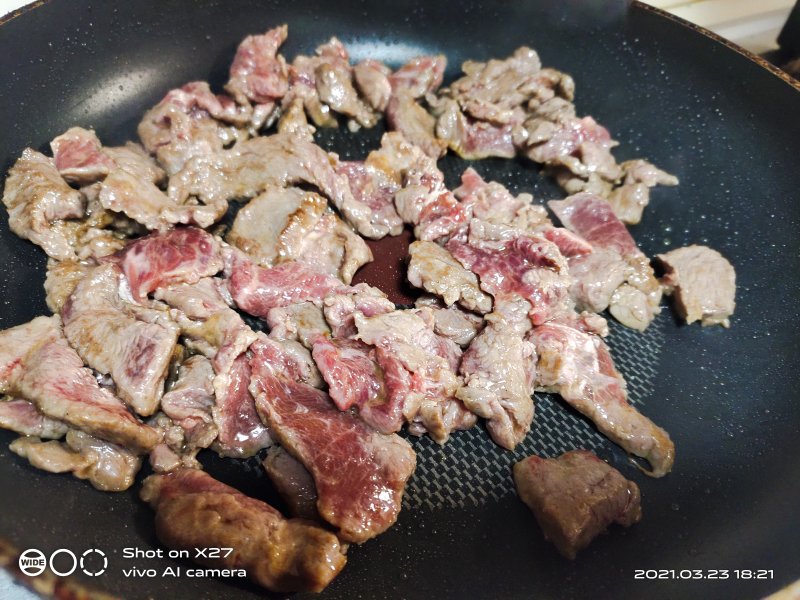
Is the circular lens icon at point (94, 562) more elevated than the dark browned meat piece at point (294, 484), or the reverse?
the dark browned meat piece at point (294, 484)

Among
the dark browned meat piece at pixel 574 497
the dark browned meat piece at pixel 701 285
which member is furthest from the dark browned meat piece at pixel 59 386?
the dark browned meat piece at pixel 701 285

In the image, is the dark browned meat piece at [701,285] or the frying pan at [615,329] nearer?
the frying pan at [615,329]

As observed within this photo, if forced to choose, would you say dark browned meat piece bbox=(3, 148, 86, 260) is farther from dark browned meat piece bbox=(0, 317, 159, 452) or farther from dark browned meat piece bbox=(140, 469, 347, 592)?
dark browned meat piece bbox=(140, 469, 347, 592)

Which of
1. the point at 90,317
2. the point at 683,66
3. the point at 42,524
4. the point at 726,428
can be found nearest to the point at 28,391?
the point at 90,317

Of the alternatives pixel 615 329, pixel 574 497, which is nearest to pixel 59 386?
pixel 574 497

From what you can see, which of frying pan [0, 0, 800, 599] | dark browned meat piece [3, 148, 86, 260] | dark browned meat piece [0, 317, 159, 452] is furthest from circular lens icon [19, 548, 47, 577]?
dark browned meat piece [3, 148, 86, 260]

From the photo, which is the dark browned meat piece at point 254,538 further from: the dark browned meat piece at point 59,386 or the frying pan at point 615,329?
the dark browned meat piece at point 59,386
